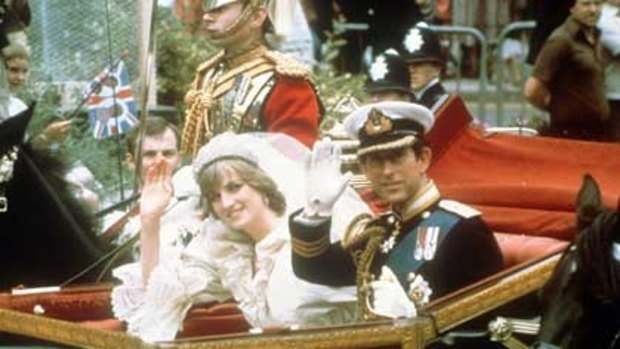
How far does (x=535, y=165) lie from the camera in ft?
21.1

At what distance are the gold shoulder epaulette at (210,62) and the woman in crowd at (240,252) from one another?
0.65 ft

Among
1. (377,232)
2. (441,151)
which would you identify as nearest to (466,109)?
(441,151)

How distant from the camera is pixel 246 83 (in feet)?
20.5

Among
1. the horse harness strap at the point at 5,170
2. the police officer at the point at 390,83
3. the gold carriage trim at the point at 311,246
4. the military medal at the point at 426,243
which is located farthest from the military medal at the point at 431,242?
the horse harness strap at the point at 5,170

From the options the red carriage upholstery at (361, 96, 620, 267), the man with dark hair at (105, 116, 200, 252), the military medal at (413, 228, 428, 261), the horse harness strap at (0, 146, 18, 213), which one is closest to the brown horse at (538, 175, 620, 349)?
the red carriage upholstery at (361, 96, 620, 267)

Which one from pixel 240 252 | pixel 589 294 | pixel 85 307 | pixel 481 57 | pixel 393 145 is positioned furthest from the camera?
pixel 481 57

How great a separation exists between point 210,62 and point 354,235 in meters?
0.62

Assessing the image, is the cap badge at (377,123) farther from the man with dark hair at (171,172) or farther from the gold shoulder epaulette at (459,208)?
the man with dark hair at (171,172)

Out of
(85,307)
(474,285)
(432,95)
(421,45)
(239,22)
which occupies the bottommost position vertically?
(85,307)

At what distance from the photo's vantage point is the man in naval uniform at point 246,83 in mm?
6184

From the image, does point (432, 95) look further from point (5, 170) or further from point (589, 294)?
point (5, 170)

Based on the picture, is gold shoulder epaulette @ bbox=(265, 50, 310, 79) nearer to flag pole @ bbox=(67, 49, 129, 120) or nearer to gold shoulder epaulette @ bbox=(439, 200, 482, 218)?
flag pole @ bbox=(67, 49, 129, 120)

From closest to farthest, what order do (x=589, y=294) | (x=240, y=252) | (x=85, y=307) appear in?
(x=589, y=294)
(x=240, y=252)
(x=85, y=307)

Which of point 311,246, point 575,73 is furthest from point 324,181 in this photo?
point 575,73
